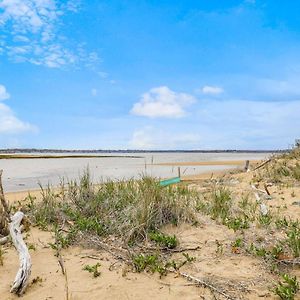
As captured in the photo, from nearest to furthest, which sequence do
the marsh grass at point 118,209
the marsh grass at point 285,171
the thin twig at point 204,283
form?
the thin twig at point 204,283, the marsh grass at point 118,209, the marsh grass at point 285,171

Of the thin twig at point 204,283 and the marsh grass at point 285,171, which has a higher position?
the marsh grass at point 285,171

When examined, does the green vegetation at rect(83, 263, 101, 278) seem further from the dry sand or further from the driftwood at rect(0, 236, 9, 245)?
the driftwood at rect(0, 236, 9, 245)

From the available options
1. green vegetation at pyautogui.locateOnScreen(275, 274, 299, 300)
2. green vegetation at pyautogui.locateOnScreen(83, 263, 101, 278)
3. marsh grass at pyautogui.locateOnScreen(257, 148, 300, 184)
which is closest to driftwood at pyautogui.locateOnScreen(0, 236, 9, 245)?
green vegetation at pyautogui.locateOnScreen(83, 263, 101, 278)

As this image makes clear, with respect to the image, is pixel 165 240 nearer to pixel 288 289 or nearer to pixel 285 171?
pixel 288 289

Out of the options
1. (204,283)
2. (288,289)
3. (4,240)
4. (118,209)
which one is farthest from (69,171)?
(288,289)

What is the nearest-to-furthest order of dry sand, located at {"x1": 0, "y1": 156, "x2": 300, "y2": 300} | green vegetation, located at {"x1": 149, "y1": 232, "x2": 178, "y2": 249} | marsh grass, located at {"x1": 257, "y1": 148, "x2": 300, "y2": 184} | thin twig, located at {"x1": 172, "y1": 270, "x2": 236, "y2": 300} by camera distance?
thin twig, located at {"x1": 172, "y1": 270, "x2": 236, "y2": 300} < dry sand, located at {"x1": 0, "y1": 156, "x2": 300, "y2": 300} < green vegetation, located at {"x1": 149, "y1": 232, "x2": 178, "y2": 249} < marsh grass, located at {"x1": 257, "y1": 148, "x2": 300, "y2": 184}

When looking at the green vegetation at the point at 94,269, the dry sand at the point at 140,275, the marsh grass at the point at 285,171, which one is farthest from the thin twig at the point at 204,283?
the marsh grass at the point at 285,171

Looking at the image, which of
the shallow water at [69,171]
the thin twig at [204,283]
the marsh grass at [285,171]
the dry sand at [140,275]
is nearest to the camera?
the thin twig at [204,283]

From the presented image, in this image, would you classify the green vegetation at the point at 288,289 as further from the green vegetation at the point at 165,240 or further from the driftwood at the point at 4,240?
the driftwood at the point at 4,240

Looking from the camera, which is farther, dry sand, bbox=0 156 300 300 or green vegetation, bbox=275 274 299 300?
dry sand, bbox=0 156 300 300

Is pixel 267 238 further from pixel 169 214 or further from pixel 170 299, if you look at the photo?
pixel 170 299

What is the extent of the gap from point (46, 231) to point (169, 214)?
207cm

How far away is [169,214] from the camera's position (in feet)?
19.8

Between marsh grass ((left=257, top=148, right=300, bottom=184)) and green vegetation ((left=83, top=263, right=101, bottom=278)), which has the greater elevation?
marsh grass ((left=257, top=148, right=300, bottom=184))
